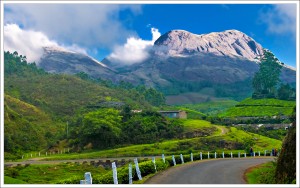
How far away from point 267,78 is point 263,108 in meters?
24.2

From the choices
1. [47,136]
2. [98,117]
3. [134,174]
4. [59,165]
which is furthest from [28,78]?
[134,174]

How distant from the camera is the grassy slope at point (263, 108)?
346 ft

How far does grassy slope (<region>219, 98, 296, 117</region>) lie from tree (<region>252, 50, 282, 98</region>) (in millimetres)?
8209

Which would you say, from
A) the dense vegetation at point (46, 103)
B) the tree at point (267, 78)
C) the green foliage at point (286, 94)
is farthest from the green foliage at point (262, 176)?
the tree at point (267, 78)

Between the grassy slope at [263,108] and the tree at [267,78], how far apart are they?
821cm

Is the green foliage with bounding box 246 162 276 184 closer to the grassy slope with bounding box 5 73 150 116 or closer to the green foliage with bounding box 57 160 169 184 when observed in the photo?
the green foliage with bounding box 57 160 169 184

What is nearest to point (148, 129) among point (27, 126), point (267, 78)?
point (27, 126)

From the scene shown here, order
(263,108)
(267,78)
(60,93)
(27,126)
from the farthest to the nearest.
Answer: (60,93) < (267,78) < (263,108) < (27,126)

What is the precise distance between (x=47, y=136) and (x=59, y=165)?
157ft

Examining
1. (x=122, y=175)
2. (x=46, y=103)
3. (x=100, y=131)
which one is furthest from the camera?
(x=46, y=103)

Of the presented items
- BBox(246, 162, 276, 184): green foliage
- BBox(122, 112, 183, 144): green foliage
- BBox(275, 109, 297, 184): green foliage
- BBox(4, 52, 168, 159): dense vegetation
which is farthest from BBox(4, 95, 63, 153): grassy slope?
BBox(275, 109, 297, 184): green foliage

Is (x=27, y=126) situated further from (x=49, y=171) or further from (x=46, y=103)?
(x=49, y=171)

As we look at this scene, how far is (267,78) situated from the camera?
133 m

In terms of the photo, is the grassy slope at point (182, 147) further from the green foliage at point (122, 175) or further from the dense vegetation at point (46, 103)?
the green foliage at point (122, 175)
